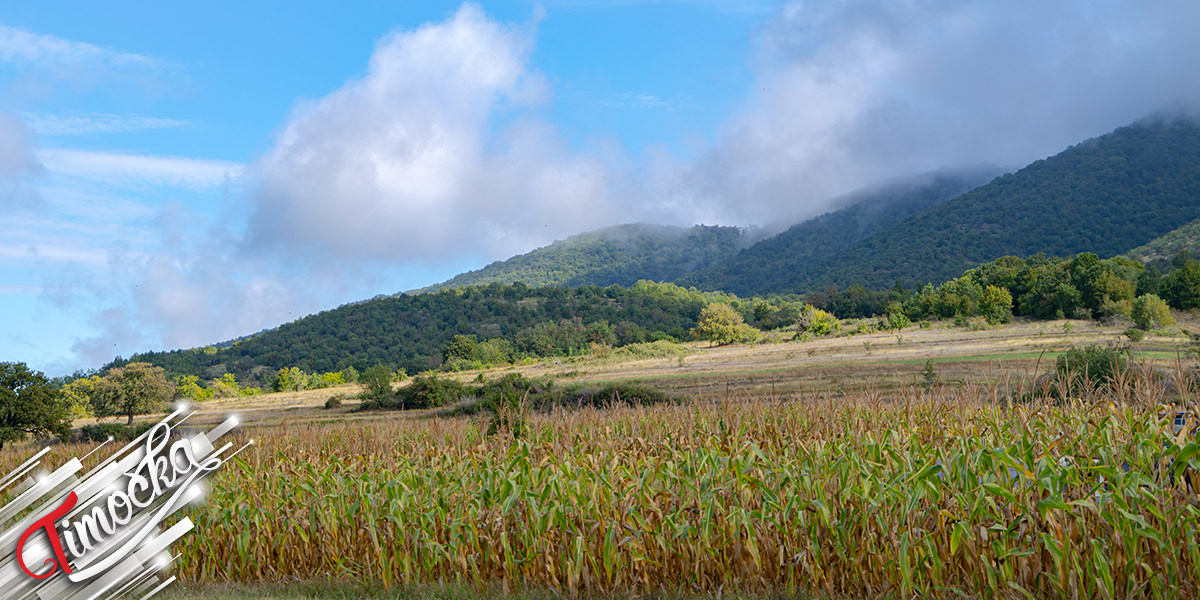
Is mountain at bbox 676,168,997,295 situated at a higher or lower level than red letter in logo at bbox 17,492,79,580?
higher

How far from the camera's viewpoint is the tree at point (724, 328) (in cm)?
5559

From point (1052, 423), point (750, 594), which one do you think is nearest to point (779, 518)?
point (750, 594)

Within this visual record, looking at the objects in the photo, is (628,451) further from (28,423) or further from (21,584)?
(28,423)

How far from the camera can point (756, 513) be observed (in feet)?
17.5

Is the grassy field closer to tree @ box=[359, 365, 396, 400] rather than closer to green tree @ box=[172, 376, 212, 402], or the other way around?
tree @ box=[359, 365, 396, 400]

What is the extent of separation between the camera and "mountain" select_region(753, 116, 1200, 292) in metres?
101

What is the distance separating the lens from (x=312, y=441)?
9562mm

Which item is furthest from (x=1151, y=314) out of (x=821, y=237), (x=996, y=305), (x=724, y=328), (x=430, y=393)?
(x=821, y=237)

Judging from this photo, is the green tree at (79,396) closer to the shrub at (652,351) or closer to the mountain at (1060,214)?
the shrub at (652,351)

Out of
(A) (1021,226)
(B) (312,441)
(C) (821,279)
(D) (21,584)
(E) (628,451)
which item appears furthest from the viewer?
(C) (821,279)

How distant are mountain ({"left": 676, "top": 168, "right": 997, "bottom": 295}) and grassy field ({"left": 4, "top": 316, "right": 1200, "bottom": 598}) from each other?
137m

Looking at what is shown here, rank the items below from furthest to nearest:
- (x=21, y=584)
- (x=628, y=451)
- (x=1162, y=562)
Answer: (x=628, y=451) < (x=21, y=584) < (x=1162, y=562)

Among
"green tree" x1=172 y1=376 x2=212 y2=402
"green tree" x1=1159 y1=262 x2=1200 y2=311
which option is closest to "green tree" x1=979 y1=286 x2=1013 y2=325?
"green tree" x1=1159 y1=262 x2=1200 y2=311

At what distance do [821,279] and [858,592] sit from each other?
12416 cm
